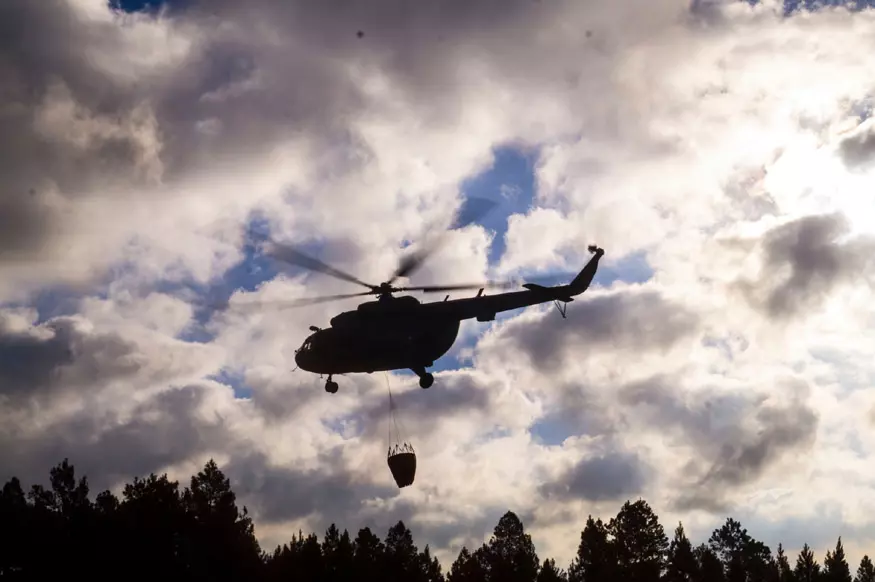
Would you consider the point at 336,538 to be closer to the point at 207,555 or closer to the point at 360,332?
the point at 207,555

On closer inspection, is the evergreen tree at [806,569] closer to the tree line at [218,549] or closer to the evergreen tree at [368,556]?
the tree line at [218,549]

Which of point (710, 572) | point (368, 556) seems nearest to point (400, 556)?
point (368, 556)

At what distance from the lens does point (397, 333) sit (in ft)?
125

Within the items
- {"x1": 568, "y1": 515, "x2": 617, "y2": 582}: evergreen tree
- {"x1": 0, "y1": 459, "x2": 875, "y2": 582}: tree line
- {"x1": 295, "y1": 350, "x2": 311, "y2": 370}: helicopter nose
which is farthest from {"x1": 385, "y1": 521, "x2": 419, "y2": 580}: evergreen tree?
{"x1": 295, "y1": 350, "x2": 311, "y2": 370}: helicopter nose

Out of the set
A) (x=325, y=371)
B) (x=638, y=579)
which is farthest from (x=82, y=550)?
(x=638, y=579)

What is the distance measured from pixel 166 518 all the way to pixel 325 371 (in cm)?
4078

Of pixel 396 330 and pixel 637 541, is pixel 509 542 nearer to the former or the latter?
pixel 637 541

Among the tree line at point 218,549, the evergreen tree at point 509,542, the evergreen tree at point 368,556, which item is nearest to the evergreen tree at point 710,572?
the tree line at point 218,549

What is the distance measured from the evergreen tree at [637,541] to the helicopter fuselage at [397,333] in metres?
54.7

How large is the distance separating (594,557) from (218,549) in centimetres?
4187

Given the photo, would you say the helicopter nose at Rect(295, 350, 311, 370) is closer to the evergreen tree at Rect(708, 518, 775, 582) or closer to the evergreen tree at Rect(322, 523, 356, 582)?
the evergreen tree at Rect(322, 523, 356, 582)

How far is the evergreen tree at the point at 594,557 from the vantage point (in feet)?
270

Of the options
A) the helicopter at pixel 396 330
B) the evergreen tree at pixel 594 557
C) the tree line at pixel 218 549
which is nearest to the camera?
the helicopter at pixel 396 330

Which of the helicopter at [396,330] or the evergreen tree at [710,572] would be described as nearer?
the helicopter at [396,330]
